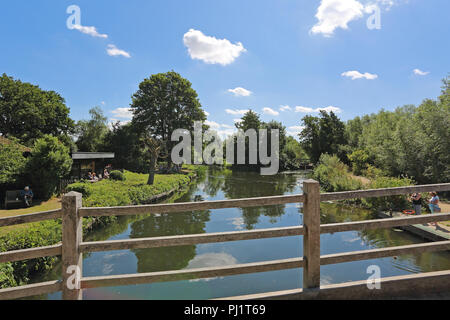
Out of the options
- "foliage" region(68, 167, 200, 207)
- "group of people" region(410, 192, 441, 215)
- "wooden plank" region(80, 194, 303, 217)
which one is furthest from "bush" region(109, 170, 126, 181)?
"wooden plank" region(80, 194, 303, 217)

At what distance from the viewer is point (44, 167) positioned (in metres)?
14.6

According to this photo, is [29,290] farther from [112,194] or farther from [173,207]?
[112,194]

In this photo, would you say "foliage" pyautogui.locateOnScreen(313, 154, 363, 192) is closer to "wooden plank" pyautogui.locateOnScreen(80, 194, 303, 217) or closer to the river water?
the river water

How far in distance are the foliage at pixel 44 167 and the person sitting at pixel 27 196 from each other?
906 millimetres

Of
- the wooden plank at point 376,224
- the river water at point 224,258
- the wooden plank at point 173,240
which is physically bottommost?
the river water at point 224,258

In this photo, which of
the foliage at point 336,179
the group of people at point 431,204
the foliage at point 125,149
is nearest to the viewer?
the group of people at point 431,204

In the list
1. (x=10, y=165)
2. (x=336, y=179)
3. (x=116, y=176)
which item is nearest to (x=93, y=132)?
(x=116, y=176)

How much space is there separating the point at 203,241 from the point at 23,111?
119 feet

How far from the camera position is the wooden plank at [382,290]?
2.39 meters

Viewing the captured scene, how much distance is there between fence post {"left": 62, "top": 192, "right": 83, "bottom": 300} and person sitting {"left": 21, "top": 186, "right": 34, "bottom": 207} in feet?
46.9

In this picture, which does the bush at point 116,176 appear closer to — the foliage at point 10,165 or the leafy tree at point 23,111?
the foliage at point 10,165

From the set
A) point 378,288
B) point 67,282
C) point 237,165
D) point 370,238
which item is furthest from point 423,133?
point 237,165

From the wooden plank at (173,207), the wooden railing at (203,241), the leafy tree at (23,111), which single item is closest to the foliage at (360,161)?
the wooden railing at (203,241)

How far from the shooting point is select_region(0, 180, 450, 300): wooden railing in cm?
218
